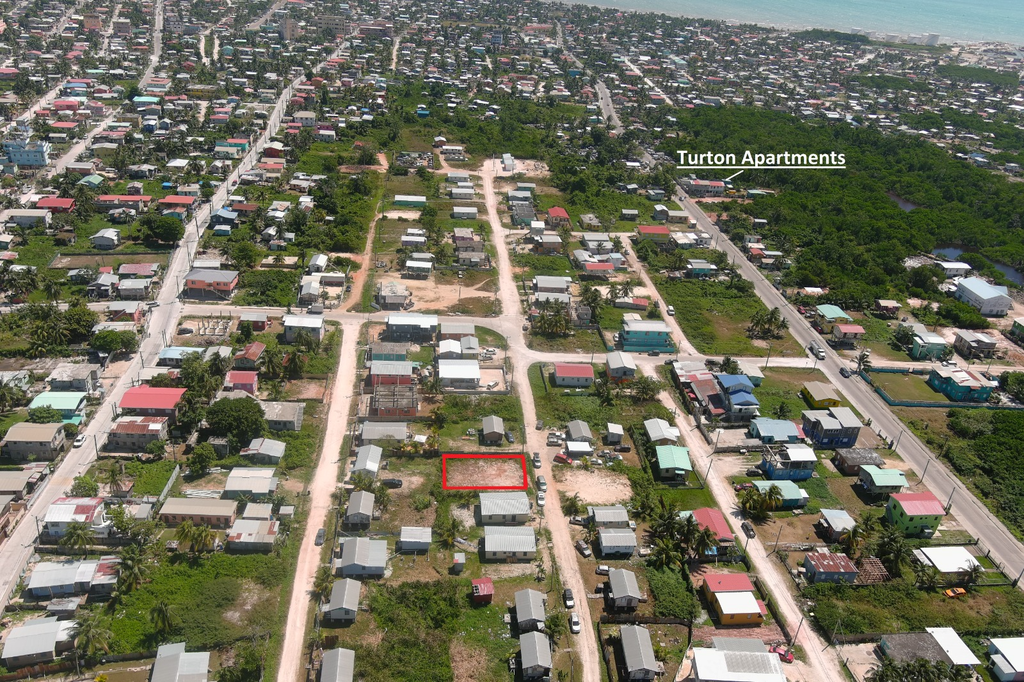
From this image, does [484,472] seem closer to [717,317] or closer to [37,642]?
[37,642]

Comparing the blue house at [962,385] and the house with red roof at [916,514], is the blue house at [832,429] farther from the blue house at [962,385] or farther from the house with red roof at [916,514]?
the blue house at [962,385]

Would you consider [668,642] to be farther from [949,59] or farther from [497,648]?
[949,59]

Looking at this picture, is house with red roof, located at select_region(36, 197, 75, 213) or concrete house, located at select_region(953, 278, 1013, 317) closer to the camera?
concrete house, located at select_region(953, 278, 1013, 317)

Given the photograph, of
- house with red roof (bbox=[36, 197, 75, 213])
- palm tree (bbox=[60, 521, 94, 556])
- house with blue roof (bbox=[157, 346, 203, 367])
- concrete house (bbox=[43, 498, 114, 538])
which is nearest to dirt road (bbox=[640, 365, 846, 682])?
concrete house (bbox=[43, 498, 114, 538])

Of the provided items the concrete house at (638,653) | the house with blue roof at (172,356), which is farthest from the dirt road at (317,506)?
the concrete house at (638,653)

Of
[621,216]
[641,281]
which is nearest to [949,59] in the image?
[621,216]

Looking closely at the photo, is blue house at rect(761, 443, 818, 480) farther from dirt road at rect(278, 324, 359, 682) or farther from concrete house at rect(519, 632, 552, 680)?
dirt road at rect(278, 324, 359, 682)
